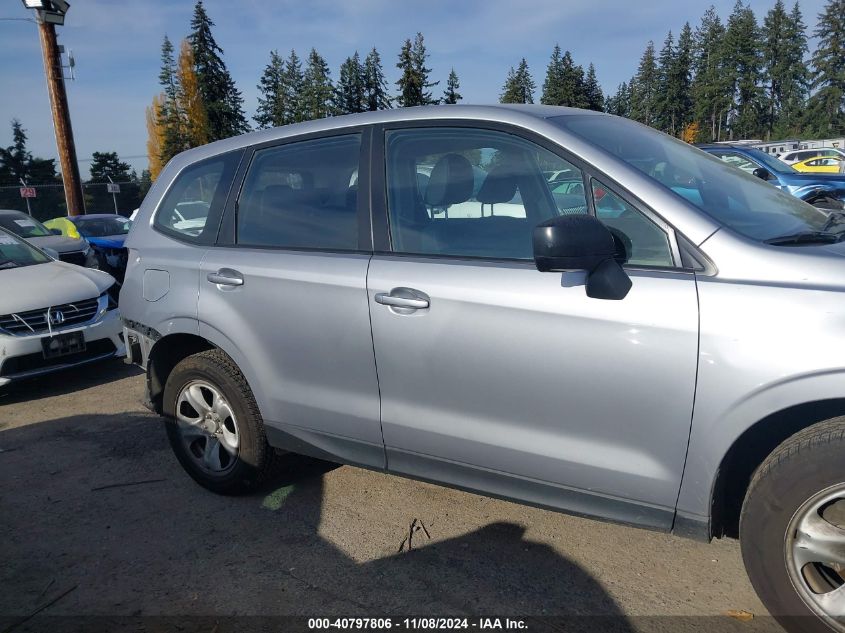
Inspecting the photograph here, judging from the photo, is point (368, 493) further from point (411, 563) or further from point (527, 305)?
point (527, 305)

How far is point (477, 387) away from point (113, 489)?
246 centimetres

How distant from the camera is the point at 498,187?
9.13 ft

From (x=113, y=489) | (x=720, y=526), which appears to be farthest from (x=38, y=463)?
(x=720, y=526)

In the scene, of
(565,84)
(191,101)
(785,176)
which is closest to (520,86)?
(565,84)

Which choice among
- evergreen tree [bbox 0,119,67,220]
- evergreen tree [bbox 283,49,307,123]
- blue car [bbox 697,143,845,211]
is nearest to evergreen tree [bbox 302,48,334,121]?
evergreen tree [bbox 283,49,307,123]

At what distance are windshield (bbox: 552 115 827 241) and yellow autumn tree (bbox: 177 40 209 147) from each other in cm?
5844

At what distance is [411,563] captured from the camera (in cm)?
290

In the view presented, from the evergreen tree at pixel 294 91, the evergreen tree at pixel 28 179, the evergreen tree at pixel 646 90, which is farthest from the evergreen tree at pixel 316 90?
the evergreen tree at pixel 646 90

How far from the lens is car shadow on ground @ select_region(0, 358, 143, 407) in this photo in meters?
5.76

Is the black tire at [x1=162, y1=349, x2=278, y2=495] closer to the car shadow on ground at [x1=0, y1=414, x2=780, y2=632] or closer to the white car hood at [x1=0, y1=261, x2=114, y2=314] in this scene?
the car shadow on ground at [x1=0, y1=414, x2=780, y2=632]

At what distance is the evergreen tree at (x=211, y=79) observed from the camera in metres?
57.7

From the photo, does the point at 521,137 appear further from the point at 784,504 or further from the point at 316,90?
the point at 316,90

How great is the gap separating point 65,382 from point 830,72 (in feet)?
313

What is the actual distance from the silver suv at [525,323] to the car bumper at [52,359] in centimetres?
244
